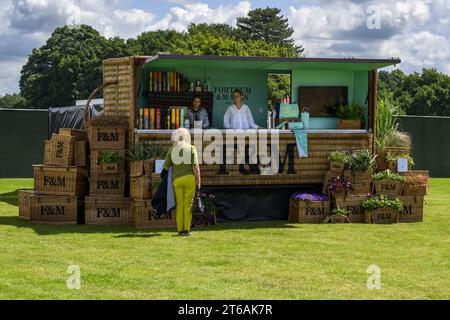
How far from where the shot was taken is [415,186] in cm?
1438

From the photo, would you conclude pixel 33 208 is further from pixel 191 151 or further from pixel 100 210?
pixel 191 151

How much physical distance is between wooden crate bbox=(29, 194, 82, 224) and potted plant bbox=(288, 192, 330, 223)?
12.0 feet

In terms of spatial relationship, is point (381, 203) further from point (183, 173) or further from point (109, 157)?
point (109, 157)

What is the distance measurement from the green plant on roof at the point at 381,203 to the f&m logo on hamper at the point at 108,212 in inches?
161

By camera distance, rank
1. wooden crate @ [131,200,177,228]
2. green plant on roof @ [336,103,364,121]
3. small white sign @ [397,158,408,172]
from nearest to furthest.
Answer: wooden crate @ [131,200,177,228] → small white sign @ [397,158,408,172] → green plant on roof @ [336,103,364,121]

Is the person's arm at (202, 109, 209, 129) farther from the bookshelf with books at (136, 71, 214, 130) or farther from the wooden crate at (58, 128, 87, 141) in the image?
the wooden crate at (58, 128, 87, 141)

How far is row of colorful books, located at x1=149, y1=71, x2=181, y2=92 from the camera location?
50.1 feet

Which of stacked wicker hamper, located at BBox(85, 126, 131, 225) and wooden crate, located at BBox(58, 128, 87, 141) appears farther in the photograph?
wooden crate, located at BBox(58, 128, 87, 141)

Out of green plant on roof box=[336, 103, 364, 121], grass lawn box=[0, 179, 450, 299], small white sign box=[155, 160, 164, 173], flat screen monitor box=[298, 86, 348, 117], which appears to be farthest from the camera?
flat screen monitor box=[298, 86, 348, 117]

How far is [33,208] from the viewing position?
13.6 metres

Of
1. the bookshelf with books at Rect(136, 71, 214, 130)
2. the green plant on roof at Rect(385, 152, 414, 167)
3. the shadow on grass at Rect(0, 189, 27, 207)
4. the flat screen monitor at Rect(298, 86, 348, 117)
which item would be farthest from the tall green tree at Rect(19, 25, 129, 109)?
the green plant on roof at Rect(385, 152, 414, 167)
